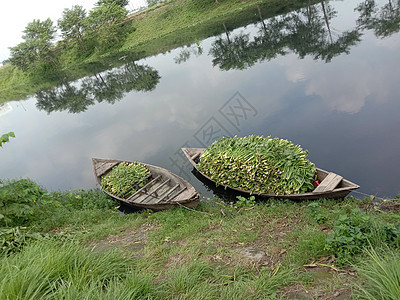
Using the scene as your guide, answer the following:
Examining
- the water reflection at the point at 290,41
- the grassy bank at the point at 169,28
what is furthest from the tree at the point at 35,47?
the water reflection at the point at 290,41

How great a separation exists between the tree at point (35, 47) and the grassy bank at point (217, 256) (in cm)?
5428

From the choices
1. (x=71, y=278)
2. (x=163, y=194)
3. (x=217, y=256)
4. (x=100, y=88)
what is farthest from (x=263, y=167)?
(x=100, y=88)

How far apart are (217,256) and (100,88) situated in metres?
28.2

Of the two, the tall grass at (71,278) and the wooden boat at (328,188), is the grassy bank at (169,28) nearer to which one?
the wooden boat at (328,188)

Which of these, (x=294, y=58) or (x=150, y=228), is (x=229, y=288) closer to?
(x=150, y=228)

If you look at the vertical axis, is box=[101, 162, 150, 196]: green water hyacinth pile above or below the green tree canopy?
below

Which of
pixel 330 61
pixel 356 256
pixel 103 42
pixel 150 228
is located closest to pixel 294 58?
pixel 330 61

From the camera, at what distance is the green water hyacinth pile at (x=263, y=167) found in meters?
7.52

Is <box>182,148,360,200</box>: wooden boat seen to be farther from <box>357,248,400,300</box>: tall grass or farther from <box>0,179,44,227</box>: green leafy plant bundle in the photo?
<box>0,179,44,227</box>: green leafy plant bundle

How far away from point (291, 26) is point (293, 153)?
2136 centimetres

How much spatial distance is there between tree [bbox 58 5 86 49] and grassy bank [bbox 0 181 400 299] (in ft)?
170

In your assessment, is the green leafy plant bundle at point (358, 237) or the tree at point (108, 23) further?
the tree at point (108, 23)

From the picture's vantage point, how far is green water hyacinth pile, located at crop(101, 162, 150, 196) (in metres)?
9.94

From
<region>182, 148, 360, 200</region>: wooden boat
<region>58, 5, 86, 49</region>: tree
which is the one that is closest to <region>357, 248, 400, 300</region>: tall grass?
<region>182, 148, 360, 200</region>: wooden boat
